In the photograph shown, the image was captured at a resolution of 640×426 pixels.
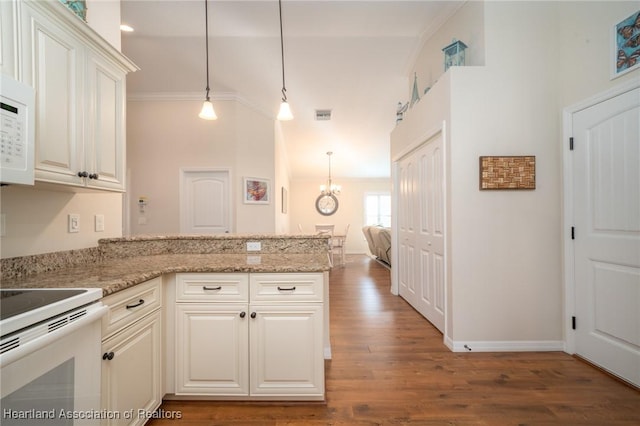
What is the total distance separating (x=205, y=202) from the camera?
4.36 metres

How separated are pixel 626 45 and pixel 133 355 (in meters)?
3.54

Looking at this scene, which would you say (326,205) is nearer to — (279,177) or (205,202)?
(279,177)

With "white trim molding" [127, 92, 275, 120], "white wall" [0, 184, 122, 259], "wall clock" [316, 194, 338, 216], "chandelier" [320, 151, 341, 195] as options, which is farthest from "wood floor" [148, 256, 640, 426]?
"wall clock" [316, 194, 338, 216]

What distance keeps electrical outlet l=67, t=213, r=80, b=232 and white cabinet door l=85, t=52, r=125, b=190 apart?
349 mm

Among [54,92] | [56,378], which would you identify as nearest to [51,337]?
[56,378]

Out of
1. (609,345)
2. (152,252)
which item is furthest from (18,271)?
(609,345)

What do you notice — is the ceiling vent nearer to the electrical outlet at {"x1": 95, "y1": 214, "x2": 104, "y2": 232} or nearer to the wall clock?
the wall clock

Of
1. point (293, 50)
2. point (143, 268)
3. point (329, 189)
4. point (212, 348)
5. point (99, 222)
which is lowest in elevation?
point (212, 348)

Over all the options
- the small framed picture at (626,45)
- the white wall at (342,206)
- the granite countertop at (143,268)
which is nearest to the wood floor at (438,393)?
the granite countertop at (143,268)

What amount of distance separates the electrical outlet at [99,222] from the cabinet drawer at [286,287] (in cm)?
126

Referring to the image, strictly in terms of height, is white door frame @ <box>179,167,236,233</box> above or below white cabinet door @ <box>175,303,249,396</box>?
above

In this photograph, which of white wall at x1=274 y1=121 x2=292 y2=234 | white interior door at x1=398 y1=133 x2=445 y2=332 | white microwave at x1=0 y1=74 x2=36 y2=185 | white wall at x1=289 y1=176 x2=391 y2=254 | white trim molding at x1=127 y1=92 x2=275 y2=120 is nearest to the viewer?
white microwave at x1=0 y1=74 x2=36 y2=185

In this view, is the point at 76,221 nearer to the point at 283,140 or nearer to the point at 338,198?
the point at 283,140

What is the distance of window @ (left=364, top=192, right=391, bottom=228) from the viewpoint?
8.98 metres
